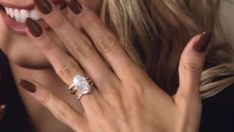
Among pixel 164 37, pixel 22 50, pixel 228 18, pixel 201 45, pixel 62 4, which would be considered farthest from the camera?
pixel 228 18

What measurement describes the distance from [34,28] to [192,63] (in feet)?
0.87

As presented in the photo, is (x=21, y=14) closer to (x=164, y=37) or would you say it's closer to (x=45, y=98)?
(x=45, y=98)

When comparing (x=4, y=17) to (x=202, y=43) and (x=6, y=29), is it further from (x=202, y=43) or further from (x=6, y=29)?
(x=202, y=43)

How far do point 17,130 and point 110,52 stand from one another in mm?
496

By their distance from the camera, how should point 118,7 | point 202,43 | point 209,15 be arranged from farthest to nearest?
point 209,15
point 118,7
point 202,43

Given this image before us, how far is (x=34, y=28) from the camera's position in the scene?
83 cm

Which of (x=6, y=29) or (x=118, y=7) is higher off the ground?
(x=6, y=29)

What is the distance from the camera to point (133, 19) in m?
1.18

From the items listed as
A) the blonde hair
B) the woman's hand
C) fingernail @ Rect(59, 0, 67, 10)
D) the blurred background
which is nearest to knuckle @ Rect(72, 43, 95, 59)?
the woman's hand

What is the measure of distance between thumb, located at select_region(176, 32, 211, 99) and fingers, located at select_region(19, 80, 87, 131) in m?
0.17

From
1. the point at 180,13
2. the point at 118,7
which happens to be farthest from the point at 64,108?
the point at 180,13

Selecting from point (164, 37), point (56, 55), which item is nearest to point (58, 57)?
point (56, 55)

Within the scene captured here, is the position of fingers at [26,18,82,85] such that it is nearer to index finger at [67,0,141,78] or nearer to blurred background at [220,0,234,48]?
index finger at [67,0,141,78]

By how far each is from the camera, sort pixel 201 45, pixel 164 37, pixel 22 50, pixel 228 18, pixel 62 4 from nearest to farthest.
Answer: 1. pixel 201 45
2. pixel 62 4
3. pixel 22 50
4. pixel 164 37
5. pixel 228 18
